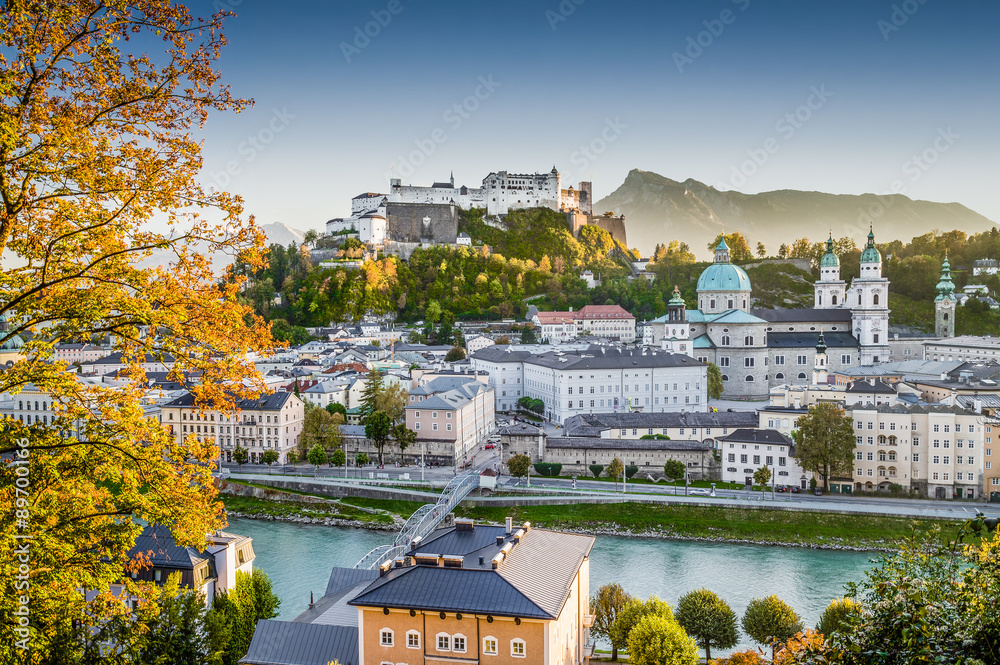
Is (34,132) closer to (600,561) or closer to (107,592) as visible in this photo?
(107,592)

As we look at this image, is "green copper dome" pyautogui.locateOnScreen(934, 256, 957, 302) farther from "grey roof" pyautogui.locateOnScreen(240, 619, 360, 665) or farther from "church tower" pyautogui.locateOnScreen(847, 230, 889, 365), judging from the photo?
"grey roof" pyautogui.locateOnScreen(240, 619, 360, 665)

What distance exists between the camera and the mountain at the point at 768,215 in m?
144

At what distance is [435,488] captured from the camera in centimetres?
2159

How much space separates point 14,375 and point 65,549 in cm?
81

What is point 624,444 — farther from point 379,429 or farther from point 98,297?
point 98,297

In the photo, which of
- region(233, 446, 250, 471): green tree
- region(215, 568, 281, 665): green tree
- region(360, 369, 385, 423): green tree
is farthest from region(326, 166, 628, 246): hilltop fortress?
region(215, 568, 281, 665): green tree

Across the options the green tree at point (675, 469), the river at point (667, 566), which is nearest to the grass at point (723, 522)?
the river at point (667, 566)

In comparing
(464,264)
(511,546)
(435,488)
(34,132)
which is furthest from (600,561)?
(464,264)

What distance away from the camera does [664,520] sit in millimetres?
19219

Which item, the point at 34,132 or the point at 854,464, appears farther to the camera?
the point at 854,464

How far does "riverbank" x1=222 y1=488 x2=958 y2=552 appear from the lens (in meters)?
17.9

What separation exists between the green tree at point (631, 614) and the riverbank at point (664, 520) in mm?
7642

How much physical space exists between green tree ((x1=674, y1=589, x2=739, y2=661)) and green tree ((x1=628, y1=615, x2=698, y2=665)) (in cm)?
172

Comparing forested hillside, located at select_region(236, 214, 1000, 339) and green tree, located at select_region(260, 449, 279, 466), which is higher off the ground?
forested hillside, located at select_region(236, 214, 1000, 339)
